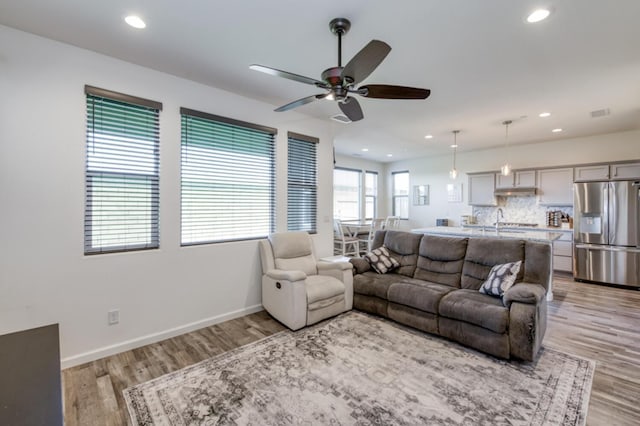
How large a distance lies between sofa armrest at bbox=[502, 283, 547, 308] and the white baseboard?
2.80 metres

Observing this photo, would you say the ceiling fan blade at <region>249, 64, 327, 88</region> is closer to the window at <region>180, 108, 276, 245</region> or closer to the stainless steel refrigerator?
the window at <region>180, 108, 276, 245</region>

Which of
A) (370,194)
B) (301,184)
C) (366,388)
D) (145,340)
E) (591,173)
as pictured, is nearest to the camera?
(366,388)

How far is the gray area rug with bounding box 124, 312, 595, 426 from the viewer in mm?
1865

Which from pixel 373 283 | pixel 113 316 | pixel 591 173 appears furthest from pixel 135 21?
pixel 591 173

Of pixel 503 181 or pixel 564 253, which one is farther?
pixel 503 181

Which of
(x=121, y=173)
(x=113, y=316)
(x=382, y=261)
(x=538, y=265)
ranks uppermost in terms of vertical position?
(x=121, y=173)

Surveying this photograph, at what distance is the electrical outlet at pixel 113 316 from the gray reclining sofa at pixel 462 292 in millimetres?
2537

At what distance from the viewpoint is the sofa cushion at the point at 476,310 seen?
2498 mm

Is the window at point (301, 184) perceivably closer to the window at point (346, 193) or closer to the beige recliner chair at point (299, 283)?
the beige recliner chair at point (299, 283)

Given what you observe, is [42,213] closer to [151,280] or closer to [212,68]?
[151,280]

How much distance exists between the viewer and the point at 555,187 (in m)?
5.76

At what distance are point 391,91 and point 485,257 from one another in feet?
7.04

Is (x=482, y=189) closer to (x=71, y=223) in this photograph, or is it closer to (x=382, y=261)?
(x=382, y=261)

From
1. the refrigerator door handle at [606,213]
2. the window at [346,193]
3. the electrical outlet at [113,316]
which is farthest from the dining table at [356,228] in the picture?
the electrical outlet at [113,316]
